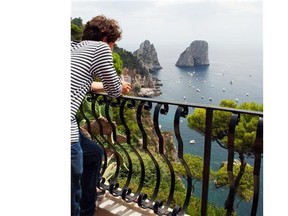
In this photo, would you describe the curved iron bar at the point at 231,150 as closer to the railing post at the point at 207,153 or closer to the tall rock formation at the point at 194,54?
the railing post at the point at 207,153

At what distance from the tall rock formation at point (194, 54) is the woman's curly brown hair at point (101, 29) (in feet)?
190

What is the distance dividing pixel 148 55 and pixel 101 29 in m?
49.4

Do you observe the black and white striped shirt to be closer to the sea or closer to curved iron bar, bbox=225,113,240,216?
curved iron bar, bbox=225,113,240,216

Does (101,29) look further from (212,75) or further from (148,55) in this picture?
(212,75)

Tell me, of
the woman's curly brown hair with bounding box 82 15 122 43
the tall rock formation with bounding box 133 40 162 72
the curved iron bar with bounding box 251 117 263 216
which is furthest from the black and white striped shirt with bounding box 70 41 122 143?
the tall rock formation with bounding box 133 40 162 72

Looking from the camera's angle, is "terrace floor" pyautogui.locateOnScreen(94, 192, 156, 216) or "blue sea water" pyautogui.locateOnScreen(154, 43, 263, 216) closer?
"terrace floor" pyautogui.locateOnScreen(94, 192, 156, 216)

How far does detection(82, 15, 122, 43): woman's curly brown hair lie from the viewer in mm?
1961

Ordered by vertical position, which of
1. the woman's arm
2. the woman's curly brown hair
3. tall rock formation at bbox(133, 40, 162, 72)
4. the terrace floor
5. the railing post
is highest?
tall rock formation at bbox(133, 40, 162, 72)

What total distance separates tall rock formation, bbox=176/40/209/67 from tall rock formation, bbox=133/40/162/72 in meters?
7.03

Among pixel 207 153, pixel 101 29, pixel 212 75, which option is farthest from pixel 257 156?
pixel 212 75

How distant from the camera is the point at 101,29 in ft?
6.42
